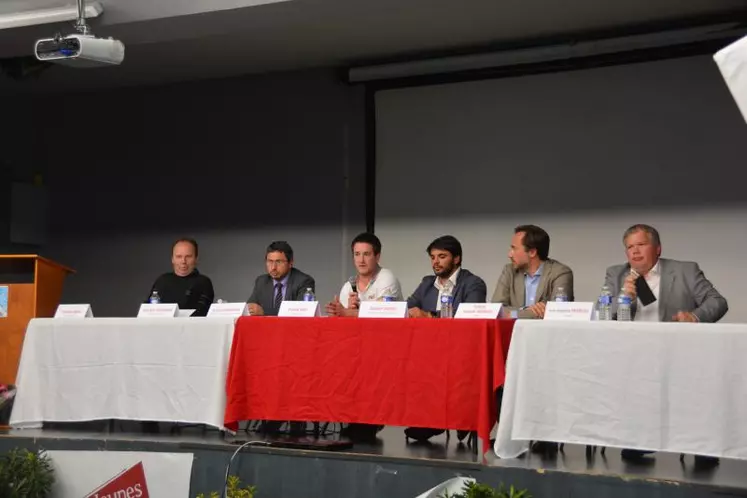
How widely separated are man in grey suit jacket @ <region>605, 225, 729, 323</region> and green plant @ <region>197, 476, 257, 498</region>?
172 cm

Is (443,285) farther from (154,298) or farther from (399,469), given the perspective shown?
(154,298)

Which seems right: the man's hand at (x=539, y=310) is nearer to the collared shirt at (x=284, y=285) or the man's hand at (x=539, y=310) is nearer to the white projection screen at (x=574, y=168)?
the collared shirt at (x=284, y=285)

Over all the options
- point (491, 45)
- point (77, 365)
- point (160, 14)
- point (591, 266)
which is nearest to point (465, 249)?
point (591, 266)

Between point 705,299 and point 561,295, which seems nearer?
point 705,299

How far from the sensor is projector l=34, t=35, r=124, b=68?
16.8 ft

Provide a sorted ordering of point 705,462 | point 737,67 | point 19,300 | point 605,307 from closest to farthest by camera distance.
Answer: point 737,67
point 705,462
point 605,307
point 19,300

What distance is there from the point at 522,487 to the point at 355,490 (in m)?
0.69

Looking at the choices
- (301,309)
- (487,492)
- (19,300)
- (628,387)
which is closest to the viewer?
(487,492)

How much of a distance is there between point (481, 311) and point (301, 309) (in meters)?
0.84

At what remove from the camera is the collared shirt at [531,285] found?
15.0 ft

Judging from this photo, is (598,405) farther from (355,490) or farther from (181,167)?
(181,167)

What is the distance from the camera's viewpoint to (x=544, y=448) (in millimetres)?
4023

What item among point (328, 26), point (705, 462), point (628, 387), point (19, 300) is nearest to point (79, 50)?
point (19, 300)

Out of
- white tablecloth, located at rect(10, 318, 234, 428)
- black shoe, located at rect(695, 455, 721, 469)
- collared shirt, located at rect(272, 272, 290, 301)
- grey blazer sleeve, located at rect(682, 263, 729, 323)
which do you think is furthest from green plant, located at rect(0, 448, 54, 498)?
grey blazer sleeve, located at rect(682, 263, 729, 323)
